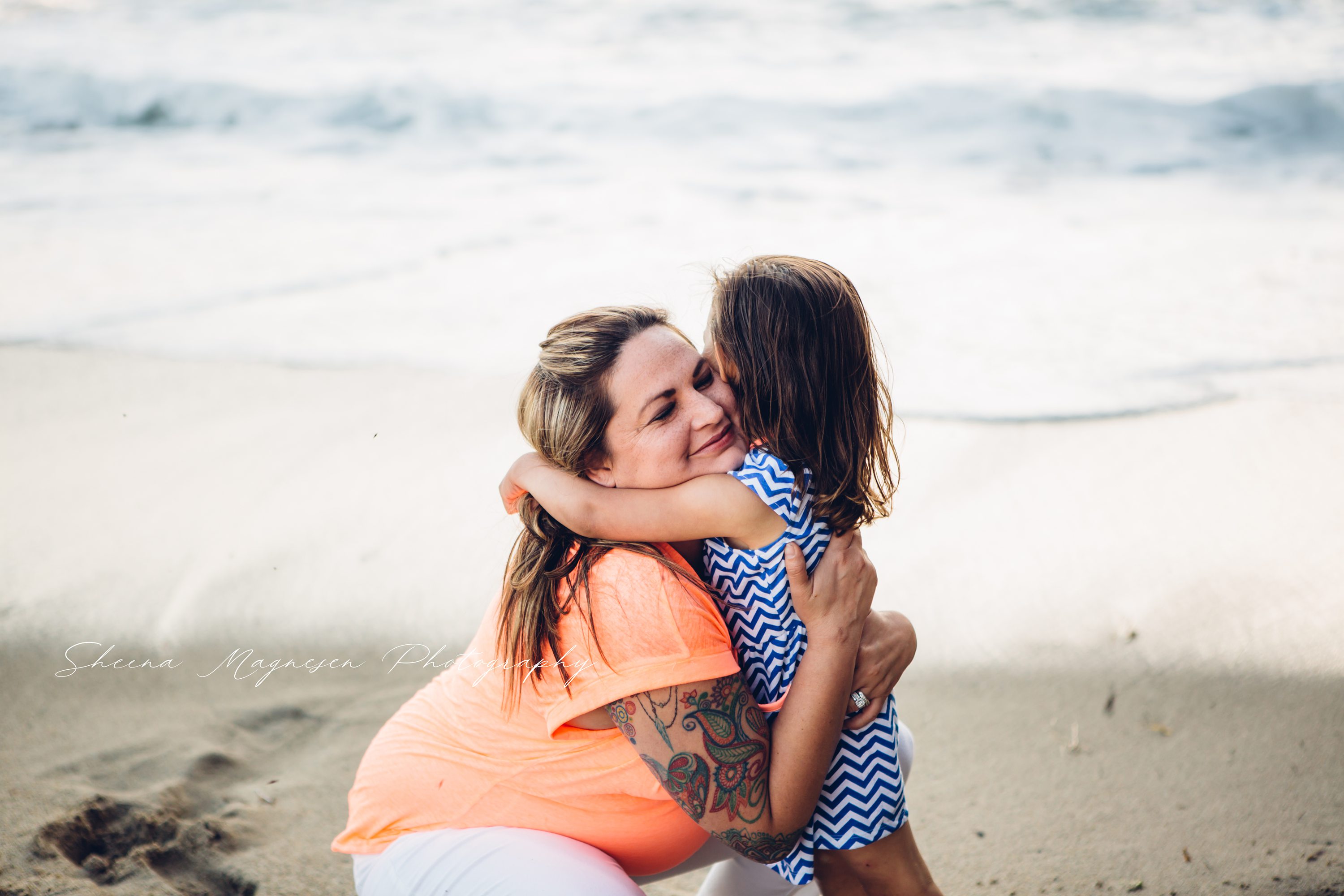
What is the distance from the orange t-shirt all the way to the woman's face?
16cm

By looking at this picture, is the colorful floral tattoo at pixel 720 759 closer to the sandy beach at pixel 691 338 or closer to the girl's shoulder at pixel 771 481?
the girl's shoulder at pixel 771 481

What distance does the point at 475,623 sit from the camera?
370cm

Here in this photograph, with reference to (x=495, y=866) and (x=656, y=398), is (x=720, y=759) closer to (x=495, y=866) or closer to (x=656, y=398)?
(x=495, y=866)

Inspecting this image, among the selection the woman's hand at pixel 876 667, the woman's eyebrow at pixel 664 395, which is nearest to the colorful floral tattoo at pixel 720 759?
the woman's hand at pixel 876 667

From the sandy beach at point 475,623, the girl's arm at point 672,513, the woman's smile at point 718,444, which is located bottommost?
the sandy beach at point 475,623

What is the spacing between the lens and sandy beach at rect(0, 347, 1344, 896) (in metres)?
2.66

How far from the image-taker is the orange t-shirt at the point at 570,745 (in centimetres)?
171

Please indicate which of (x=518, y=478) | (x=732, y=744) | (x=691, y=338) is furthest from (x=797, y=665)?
(x=691, y=338)

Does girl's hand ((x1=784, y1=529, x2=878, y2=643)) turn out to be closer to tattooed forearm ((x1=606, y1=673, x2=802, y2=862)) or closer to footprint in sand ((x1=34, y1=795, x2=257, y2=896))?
tattooed forearm ((x1=606, y1=673, x2=802, y2=862))

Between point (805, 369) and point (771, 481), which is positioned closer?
point (771, 481)

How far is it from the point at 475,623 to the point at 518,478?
6.03 feet

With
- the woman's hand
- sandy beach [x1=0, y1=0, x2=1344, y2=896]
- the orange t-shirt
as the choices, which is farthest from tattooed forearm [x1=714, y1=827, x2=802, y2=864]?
sandy beach [x1=0, y1=0, x2=1344, y2=896]

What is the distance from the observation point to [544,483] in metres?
1.93

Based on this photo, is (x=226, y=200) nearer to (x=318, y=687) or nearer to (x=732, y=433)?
→ (x=318, y=687)
